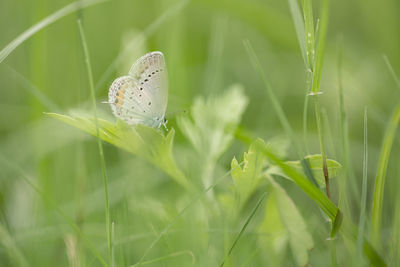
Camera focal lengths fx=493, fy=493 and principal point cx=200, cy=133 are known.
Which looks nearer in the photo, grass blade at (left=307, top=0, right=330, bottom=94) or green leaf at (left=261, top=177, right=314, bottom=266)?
grass blade at (left=307, top=0, right=330, bottom=94)

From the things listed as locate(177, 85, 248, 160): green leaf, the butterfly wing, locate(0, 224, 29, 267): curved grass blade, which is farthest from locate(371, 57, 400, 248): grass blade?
locate(0, 224, 29, 267): curved grass blade

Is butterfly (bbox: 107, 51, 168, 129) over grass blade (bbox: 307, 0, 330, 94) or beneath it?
over

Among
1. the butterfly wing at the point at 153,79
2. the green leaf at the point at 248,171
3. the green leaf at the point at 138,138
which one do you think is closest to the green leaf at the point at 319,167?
the green leaf at the point at 248,171

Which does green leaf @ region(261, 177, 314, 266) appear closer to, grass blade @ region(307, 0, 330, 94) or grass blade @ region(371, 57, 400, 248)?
grass blade @ region(371, 57, 400, 248)

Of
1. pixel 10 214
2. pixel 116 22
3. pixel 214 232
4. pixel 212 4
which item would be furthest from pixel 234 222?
pixel 116 22

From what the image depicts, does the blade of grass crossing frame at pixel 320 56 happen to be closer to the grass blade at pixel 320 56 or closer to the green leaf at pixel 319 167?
the grass blade at pixel 320 56

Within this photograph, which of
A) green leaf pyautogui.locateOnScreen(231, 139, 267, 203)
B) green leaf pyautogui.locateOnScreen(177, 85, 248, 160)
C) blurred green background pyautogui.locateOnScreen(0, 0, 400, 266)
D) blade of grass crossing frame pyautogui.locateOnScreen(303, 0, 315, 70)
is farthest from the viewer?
green leaf pyautogui.locateOnScreen(177, 85, 248, 160)

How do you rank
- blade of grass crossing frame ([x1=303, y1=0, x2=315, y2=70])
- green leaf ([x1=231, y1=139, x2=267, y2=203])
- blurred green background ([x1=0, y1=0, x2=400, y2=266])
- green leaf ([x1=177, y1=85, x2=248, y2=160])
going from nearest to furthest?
blade of grass crossing frame ([x1=303, y1=0, x2=315, y2=70])
green leaf ([x1=231, y1=139, x2=267, y2=203])
blurred green background ([x1=0, y1=0, x2=400, y2=266])
green leaf ([x1=177, y1=85, x2=248, y2=160])
